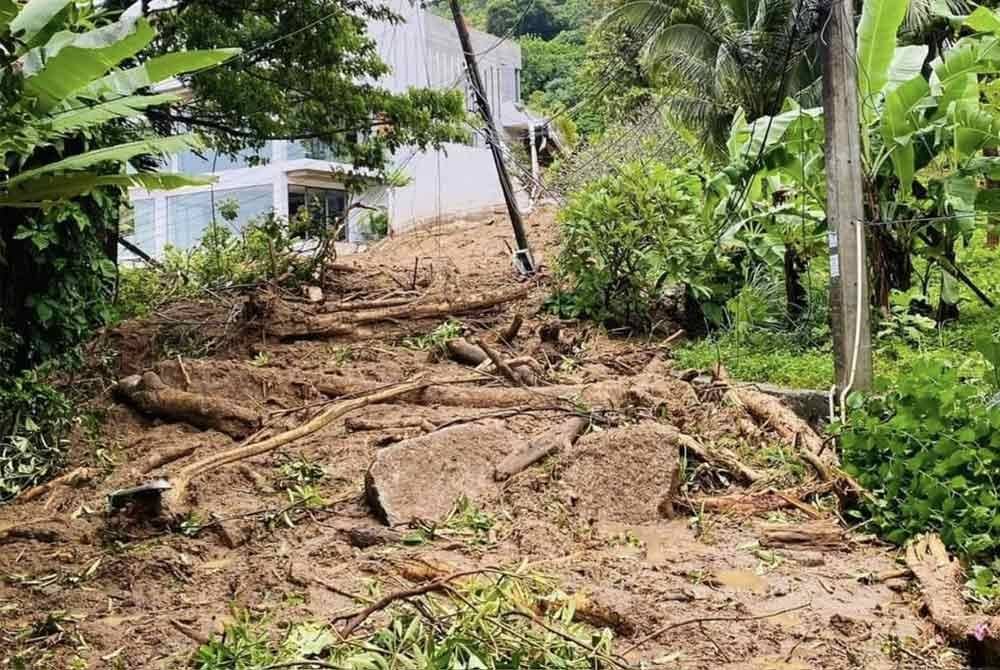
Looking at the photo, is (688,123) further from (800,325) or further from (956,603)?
(956,603)

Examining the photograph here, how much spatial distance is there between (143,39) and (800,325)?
6.15 m

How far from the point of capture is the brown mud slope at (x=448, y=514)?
3.41m

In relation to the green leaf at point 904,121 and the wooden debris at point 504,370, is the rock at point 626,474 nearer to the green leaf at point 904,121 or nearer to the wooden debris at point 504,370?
the wooden debris at point 504,370

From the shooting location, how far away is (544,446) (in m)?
5.23

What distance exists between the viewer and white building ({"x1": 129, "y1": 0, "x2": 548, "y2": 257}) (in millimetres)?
18281

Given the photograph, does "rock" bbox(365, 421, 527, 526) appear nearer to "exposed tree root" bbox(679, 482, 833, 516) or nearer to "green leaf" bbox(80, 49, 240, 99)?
"exposed tree root" bbox(679, 482, 833, 516)

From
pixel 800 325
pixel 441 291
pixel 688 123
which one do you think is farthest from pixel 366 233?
pixel 800 325

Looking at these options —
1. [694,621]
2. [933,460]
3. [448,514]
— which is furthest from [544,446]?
[933,460]

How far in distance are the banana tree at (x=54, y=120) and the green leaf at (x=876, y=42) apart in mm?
5135

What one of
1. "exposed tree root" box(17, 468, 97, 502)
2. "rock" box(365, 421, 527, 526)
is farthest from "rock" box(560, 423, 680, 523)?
"exposed tree root" box(17, 468, 97, 502)

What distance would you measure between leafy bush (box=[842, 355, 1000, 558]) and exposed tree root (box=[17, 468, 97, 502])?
468 cm

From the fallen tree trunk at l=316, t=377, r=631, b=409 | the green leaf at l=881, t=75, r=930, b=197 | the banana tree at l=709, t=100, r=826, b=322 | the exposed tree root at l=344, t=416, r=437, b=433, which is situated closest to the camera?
the exposed tree root at l=344, t=416, r=437, b=433

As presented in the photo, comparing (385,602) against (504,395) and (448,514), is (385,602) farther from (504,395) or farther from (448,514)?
(504,395)

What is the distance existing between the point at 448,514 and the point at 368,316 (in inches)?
201
